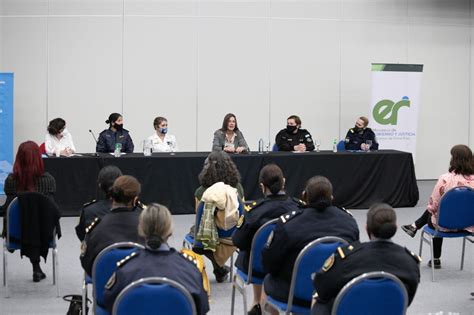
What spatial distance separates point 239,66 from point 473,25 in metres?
4.24

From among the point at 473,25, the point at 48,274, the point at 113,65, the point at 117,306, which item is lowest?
the point at 48,274

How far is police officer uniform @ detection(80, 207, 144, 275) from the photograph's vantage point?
4230 millimetres

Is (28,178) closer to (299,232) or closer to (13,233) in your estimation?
(13,233)

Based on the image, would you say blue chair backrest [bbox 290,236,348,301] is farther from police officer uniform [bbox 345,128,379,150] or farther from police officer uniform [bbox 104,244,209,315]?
police officer uniform [bbox 345,128,379,150]

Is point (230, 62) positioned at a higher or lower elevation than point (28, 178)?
higher

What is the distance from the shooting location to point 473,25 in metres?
13.6

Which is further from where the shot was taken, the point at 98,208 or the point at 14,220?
the point at 14,220

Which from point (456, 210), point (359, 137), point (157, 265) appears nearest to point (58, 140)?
point (359, 137)

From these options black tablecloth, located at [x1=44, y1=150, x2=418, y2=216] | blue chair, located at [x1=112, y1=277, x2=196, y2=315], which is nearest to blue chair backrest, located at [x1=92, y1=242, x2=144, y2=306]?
blue chair, located at [x1=112, y1=277, x2=196, y2=315]

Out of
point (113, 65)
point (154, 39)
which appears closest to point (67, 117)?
point (113, 65)

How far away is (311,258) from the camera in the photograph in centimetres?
409

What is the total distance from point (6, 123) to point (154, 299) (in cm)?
816

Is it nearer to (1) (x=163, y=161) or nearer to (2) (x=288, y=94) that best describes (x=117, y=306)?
(1) (x=163, y=161)

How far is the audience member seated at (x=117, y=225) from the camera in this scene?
4234mm
